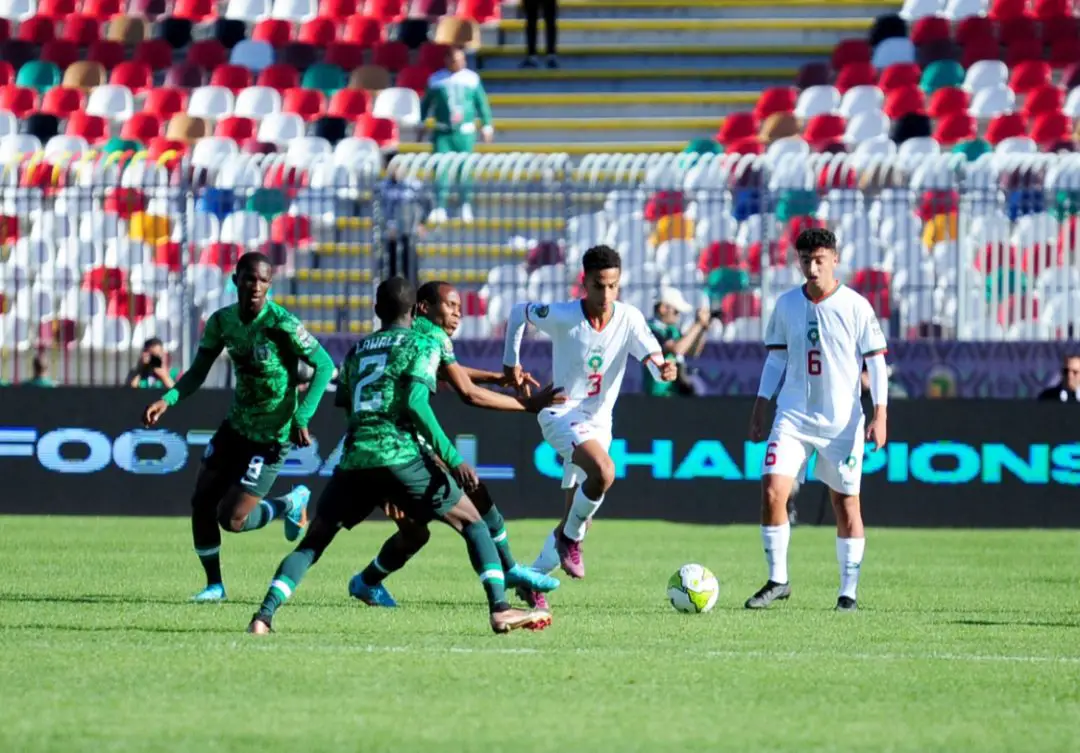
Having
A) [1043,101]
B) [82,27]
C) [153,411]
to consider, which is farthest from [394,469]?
[82,27]

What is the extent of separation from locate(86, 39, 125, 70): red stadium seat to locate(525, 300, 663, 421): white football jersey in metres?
20.9

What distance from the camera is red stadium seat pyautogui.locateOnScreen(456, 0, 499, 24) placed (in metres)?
31.0

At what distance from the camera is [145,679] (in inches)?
320

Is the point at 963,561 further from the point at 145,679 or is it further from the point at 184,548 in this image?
the point at 145,679

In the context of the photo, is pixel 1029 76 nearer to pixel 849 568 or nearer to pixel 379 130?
pixel 379 130

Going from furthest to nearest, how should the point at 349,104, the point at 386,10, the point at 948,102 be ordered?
the point at 386,10
the point at 349,104
the point at 948,102

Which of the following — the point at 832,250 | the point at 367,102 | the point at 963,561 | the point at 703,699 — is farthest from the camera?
the point at 367,102

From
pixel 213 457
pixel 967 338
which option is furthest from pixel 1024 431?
pixel 213 457

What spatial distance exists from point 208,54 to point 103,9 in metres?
2.31

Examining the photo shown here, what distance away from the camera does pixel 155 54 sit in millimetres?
31859

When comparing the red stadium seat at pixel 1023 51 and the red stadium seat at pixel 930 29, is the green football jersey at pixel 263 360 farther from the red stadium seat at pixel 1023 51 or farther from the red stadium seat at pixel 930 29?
the red stadium seat at pixel 930 29

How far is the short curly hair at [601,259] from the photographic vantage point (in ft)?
39.6

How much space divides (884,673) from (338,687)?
2346 mm

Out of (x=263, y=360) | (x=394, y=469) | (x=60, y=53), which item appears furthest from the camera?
(x=60, y=53)
